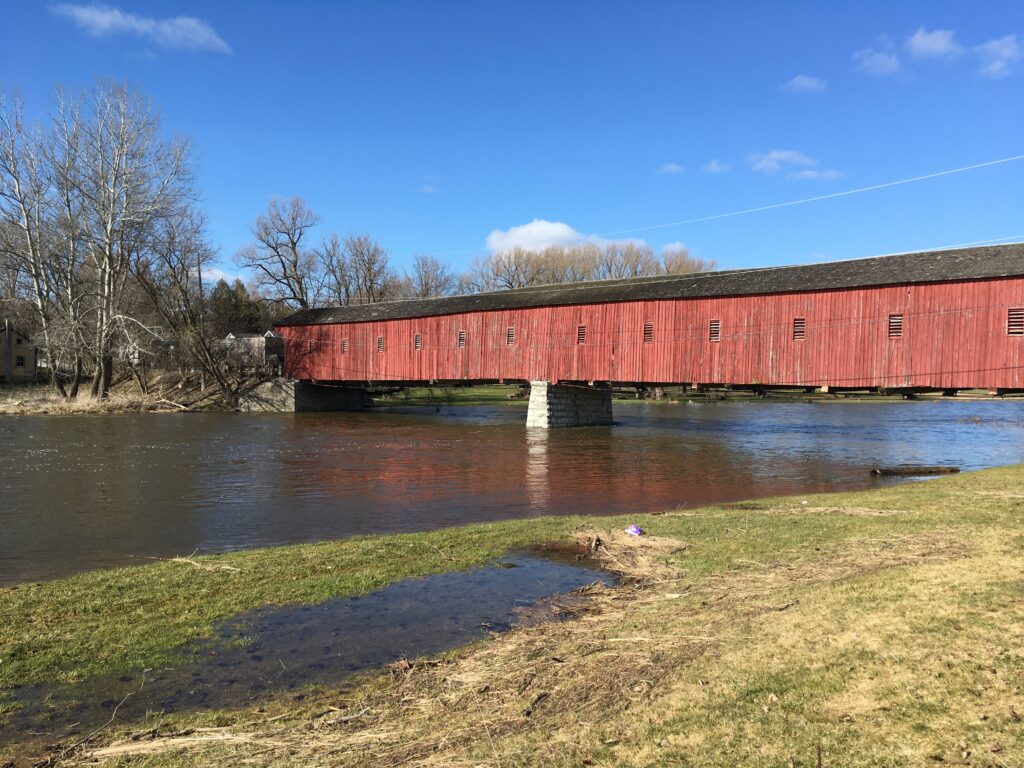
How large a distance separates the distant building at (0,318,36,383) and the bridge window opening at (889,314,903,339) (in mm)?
54947

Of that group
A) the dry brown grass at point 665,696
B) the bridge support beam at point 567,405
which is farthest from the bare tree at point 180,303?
the dry brown grass at point 665,696

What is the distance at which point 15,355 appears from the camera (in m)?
55.8

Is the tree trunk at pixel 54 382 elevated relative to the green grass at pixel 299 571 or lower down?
elevated

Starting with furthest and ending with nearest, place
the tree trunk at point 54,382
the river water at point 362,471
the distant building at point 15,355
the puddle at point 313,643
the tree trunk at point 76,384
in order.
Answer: the distant building at point 15,355 < the tree trunk at point 54,382 < the tree trunk at point 76,384 < the river water at point 362,471 < the puddle at point 313,643

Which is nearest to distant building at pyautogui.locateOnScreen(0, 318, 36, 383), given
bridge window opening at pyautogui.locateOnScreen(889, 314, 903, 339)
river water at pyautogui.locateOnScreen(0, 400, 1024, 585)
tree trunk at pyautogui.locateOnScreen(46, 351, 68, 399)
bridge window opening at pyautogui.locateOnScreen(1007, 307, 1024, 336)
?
tree trunk at pyautogui.locateOnScreen(46, 351, 68, 399)

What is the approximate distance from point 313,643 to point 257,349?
152 ft

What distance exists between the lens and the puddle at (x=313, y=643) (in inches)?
197

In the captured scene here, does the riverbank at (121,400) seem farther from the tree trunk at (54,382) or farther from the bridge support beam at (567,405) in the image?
the bridge support beam at (567,405)


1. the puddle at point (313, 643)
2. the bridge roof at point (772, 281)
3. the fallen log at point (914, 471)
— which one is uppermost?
the bridge roof at point (772, 281)

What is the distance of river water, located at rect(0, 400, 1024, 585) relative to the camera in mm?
12352

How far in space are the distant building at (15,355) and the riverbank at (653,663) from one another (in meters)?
54.7

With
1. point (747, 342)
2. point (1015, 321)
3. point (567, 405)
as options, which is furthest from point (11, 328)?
point (1015, 321)

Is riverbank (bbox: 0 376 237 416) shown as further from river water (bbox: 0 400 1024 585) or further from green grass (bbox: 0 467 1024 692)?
green grass (bbox: 0 467 1024 692)

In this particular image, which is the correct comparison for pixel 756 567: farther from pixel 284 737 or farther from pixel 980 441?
pixel 980 441
